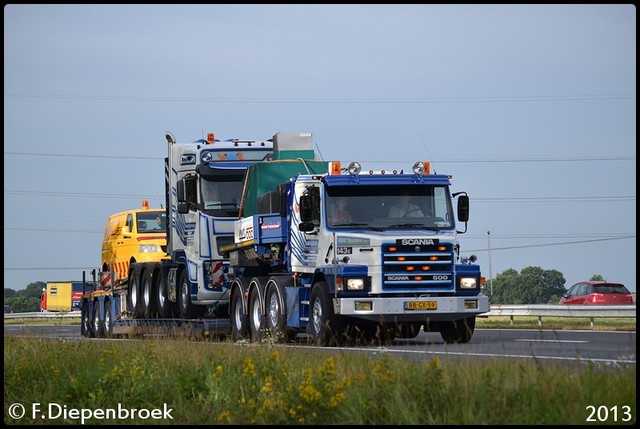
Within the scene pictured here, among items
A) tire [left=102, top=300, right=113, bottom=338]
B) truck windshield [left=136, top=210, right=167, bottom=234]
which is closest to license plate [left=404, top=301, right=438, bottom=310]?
truck windshield [left=136, top=210, right=167, bottom=234]

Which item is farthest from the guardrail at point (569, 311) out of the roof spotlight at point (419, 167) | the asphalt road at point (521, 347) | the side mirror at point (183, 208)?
the side mirror at point (183, 208)

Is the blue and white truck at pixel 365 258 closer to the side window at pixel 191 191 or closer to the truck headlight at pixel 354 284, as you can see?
the truck headlight at pixel 354 284

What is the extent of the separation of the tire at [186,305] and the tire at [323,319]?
5.58 m

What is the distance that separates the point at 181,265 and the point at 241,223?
3371 millimetres

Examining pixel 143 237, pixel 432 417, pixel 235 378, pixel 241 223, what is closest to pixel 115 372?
pixel 235 378

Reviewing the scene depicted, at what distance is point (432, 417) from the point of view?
427 inches

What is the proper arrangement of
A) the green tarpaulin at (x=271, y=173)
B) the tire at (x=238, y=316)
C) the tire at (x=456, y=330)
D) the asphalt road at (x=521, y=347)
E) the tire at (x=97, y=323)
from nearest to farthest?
the asphalt road at (x=521, y=347), the tire at (x=456, y=330), the green tarpaulin at (x=271, y=173), the tire at (x=238, y=316), the tire at (x=97, y=323)

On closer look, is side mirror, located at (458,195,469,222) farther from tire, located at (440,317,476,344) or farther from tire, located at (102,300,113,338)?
tire, located at (102,300,113,338)

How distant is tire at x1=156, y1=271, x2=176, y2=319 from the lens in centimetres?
2945

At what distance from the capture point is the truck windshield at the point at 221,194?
2778cm

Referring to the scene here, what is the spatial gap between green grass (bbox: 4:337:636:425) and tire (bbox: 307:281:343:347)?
5085 millimetres

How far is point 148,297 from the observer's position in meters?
30.7

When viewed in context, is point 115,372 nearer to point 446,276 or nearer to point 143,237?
point 446,276

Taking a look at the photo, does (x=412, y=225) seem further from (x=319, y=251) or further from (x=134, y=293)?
(x=134, y=293)
